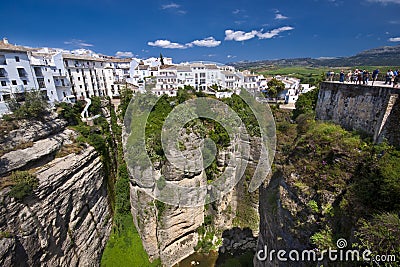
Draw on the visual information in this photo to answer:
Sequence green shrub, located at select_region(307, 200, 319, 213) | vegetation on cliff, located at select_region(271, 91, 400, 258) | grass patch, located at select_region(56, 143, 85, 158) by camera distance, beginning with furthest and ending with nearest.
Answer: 1. grass patch, located at select_region(56, 143, 85, 158)
2. green shrub, located at select_region(307, 200, 319, 213)
3. vegetation on cliff, located at select_region(271, 91, 400, 258)

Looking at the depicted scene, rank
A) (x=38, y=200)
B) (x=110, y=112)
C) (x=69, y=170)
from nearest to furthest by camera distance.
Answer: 1. (x=38, y=200)
2. (x=69, y=170)
3. (x=110, y=112)

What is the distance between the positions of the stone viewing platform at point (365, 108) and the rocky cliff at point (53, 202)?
19791 millimetres

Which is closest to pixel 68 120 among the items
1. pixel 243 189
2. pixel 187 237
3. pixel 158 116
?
pixel 158 116

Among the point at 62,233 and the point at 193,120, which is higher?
the point at 193,120

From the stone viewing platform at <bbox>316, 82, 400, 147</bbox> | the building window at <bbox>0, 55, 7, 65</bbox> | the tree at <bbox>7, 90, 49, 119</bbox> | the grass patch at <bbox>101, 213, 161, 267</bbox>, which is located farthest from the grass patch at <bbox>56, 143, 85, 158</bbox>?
the stone viewing platform at <bbox>316, 82, 400, 147</bbox>

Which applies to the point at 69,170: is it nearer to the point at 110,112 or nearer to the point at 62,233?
the point at 62,233

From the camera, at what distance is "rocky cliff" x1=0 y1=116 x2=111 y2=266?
12434 mm

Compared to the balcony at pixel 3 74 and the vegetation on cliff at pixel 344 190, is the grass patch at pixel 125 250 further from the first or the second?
the balcony at pixel 3 74

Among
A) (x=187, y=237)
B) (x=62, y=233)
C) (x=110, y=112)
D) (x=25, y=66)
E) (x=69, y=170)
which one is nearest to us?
(x=62, y=233)

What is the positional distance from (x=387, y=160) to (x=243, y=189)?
1628 centimetres

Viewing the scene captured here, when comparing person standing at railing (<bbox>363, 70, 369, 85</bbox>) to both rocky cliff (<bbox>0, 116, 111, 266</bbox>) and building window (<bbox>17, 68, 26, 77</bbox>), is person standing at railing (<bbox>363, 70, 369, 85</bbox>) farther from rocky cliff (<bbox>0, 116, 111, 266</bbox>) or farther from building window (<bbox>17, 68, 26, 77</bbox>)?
building window (<bbox>17, 68, 26, 77</bbox>)

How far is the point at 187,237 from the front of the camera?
771 inches

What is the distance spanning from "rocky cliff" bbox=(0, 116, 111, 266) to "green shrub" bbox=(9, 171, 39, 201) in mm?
300

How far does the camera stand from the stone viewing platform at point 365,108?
7.25 m
